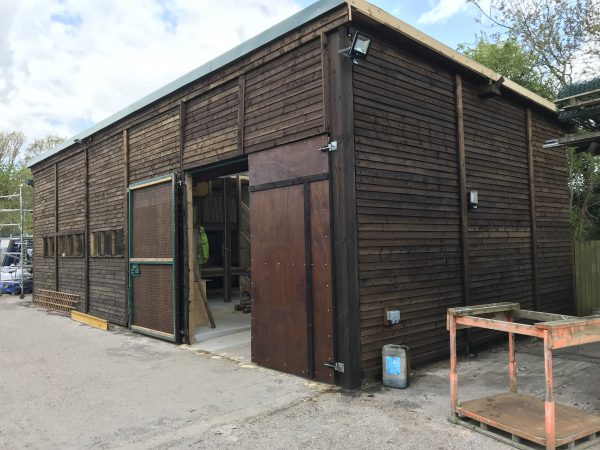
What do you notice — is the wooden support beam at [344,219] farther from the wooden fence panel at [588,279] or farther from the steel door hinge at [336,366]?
the wooden fence panel at [588,279]

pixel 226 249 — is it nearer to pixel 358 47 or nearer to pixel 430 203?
pixel 430 203

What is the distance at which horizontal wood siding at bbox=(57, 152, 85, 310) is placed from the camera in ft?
36.8

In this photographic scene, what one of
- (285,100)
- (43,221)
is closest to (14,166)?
(43,221)

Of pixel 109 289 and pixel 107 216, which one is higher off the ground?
pixel 107 216

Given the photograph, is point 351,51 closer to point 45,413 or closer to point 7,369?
point 45,413

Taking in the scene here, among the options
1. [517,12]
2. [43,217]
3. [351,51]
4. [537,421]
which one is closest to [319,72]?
[351,51]

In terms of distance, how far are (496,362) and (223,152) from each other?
487 cm

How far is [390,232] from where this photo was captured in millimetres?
5613

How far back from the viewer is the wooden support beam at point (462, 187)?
6617 millimetres

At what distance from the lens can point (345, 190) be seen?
5.11 metres

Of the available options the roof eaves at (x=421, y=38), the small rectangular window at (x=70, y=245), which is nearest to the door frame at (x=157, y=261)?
the small rectangular window at (x=70, y=245)

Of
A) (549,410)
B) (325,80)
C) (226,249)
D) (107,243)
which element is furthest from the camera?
(226,249)

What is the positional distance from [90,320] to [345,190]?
755 cm

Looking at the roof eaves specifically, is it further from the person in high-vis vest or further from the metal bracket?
the person in high-vis vest
